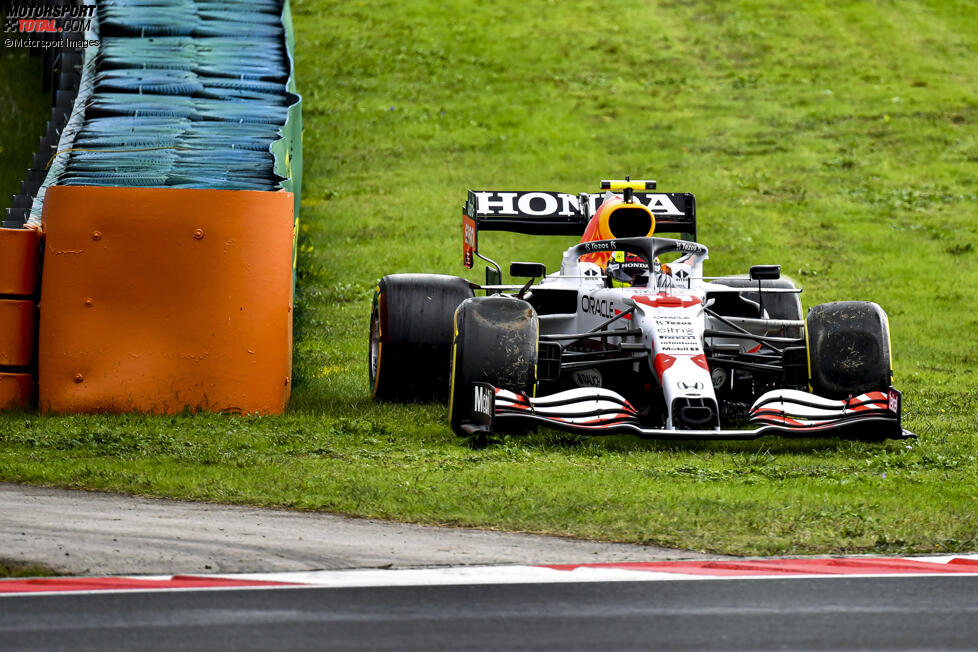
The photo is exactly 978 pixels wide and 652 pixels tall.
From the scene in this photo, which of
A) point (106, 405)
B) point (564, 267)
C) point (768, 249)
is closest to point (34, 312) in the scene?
point (106, 405)

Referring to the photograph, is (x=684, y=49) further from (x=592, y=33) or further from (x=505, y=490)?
(x=505, y=490)

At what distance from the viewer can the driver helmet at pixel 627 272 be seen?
12.1 m

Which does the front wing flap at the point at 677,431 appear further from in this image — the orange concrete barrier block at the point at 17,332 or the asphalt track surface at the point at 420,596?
the orange concrete barrier block at the point at 17,332

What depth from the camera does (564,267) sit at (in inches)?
501

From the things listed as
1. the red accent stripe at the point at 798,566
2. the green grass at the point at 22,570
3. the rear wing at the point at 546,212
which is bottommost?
the green grass at the point at 22,570

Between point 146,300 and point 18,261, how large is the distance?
1132 mm

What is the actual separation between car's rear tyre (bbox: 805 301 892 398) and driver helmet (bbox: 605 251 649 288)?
1617 mm

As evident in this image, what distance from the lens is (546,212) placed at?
14008 mm

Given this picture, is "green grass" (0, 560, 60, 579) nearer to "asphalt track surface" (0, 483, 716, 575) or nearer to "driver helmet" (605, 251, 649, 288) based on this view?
"asphalt track surface" (0, 483, 716, 575)

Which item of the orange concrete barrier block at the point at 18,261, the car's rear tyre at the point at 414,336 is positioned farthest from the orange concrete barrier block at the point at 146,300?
the car's rear tyre at the point at 414,336

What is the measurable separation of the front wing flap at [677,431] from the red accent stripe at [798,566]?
255 centimetres

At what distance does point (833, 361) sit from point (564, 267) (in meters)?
2.77

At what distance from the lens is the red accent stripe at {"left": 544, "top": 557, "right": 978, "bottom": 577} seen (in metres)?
7.05

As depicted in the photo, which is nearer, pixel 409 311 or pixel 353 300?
pixel 409 311
